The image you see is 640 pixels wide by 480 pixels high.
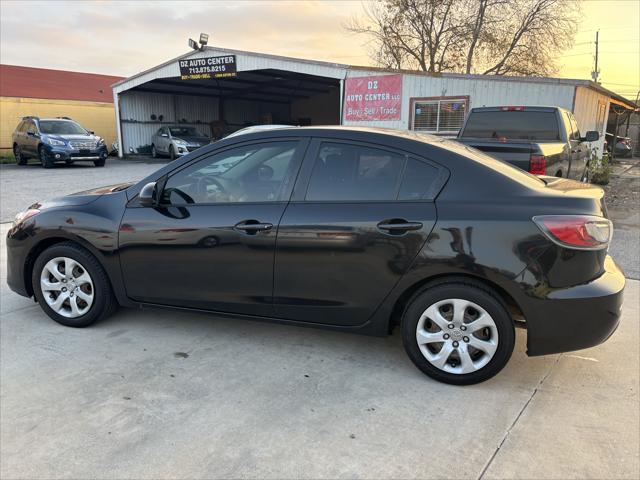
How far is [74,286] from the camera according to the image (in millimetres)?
3926

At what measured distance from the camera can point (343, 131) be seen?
336cm

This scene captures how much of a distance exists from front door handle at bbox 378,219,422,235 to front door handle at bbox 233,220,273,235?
30.3 inches

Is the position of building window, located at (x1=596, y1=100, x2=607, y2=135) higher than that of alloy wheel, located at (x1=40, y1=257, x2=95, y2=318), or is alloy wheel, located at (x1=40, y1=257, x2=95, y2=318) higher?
building window, located at (x1=596, y1=100, x2=607, y2=135)

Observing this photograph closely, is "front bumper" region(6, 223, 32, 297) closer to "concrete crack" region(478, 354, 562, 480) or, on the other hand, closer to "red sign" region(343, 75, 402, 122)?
"concrete crack" region(478, 354, 562, 480)

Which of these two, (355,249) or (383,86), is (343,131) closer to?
(355,249)

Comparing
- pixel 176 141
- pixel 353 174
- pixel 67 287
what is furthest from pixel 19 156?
pixel 353 174

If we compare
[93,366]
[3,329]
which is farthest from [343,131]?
[3,329]

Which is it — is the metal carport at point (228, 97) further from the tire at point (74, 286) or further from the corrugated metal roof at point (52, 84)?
the tire at point (74, 286)

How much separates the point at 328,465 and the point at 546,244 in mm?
1711

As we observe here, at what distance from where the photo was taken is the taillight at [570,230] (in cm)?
281

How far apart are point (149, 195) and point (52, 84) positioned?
102 ft

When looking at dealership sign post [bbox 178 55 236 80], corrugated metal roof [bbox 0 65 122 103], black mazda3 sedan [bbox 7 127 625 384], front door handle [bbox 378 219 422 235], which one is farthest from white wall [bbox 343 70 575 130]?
corrugated metal roof [bbox 0 65 122 103]

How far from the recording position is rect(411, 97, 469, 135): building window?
1481 cm

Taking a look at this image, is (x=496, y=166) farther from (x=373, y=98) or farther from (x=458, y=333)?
(x=373, y=98)
